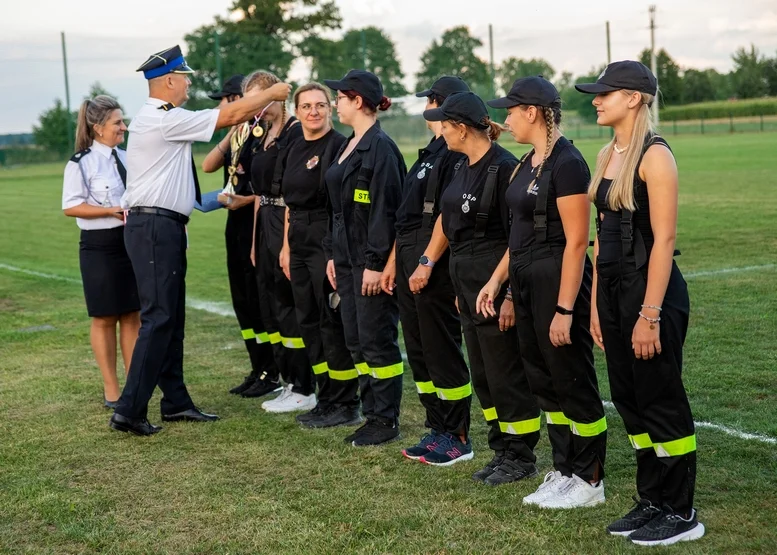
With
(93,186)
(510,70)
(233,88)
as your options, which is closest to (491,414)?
(93,186)

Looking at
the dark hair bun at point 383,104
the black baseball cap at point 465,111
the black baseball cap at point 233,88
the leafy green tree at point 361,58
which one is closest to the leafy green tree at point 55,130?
the leafy green tree at point 361,58

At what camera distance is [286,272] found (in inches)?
268

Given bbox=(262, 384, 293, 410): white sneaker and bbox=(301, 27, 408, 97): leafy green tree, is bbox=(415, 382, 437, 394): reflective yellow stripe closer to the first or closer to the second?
bbox=(262, 384, 293, 410): white sneaker

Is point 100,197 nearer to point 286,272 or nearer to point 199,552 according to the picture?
point 286,272

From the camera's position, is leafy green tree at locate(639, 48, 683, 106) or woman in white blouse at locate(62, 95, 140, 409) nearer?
woman in white blouse at locate(62, 95, 140, 409)

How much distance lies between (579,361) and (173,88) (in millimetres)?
3278

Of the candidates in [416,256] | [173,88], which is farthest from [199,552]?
[173,88]

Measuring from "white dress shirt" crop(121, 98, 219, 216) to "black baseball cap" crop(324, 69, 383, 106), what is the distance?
2.86 ft

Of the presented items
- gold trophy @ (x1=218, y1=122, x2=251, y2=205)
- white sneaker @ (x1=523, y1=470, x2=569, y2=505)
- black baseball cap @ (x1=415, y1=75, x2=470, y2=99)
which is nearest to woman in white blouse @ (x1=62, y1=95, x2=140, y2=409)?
gold trophy @ (x1=218, y1=122, x2=251, y2=205)

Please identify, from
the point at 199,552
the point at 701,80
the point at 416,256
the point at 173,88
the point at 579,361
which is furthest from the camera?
the point at 701,80

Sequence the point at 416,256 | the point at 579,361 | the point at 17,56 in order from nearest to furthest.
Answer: the point at 579,361
the point at 416,256
the point at 17,56

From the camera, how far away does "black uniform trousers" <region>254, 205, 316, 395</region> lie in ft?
22.8

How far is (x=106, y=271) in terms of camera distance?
7000 mm

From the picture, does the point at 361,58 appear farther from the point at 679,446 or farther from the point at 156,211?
the point at 679,446
